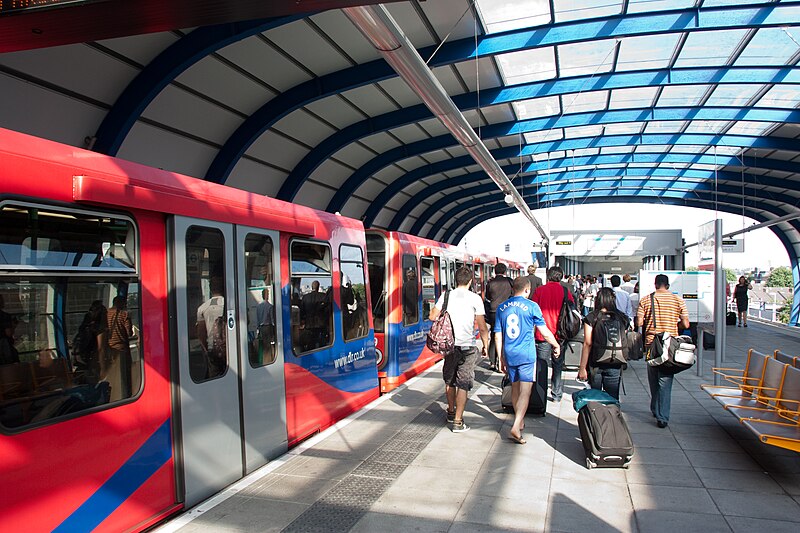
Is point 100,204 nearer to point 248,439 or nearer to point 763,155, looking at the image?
point 248,439

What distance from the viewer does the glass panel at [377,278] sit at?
31.7ft

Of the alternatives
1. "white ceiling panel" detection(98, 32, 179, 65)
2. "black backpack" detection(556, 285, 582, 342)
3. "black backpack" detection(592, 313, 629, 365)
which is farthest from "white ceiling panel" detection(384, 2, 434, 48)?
"black backpack" detection(592, 313, 629, 365)

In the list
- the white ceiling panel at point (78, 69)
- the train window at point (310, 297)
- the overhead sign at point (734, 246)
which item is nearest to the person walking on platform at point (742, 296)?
the overhead sign at point (734, 246)

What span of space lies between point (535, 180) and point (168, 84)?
19.6m

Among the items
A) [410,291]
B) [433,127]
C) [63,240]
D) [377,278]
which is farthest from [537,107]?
[63,240]

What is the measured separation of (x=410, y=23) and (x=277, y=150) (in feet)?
20.0

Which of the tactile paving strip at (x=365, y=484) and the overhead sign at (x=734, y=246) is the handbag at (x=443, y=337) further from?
the overhead sign at (x=734, y=246)

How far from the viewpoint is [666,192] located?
31172mm

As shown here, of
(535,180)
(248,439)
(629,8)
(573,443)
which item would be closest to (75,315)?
(248,439)

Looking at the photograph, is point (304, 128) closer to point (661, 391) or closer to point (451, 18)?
point (451, 18)

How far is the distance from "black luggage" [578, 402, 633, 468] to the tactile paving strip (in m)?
1.66

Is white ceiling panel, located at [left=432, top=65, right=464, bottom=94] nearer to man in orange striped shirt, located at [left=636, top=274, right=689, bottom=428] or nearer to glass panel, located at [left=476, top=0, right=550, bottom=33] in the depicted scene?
glass panel, located at [left=476, top=0, right=550, bottom=33]

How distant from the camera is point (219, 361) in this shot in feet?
15.8

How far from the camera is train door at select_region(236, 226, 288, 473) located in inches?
202
